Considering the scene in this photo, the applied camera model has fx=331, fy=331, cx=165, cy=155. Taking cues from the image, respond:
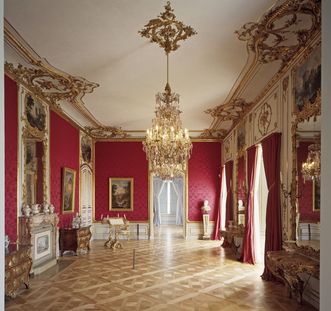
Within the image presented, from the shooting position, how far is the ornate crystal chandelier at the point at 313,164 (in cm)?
482

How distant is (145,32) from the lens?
4926mm

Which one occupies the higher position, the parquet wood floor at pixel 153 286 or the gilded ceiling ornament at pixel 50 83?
the gilded ceiling ornament at pixel 50 83

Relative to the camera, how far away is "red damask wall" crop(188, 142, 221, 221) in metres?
13.9

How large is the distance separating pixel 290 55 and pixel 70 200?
765cm

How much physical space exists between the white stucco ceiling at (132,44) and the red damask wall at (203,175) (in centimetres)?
558

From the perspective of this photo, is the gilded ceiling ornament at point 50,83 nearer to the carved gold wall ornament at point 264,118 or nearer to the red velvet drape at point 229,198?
the carved gold wall ornament at point 264,118

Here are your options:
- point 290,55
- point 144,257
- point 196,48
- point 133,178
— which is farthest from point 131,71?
point 133,178

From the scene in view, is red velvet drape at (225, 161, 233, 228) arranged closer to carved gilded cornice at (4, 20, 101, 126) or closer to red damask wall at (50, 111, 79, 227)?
red damask wall at (50, 111, 79, 227)

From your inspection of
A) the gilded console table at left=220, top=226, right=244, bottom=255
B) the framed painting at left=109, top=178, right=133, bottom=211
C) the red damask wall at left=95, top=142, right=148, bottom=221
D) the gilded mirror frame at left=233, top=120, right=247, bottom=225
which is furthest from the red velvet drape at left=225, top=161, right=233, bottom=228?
the framed painting at left=109, top=178, right=133, bottom=211

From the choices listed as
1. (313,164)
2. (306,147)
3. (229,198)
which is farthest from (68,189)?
(313,164)

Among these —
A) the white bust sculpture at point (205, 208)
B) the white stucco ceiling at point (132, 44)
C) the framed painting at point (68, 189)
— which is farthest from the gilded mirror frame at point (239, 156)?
the framed painting at point (68, 189)

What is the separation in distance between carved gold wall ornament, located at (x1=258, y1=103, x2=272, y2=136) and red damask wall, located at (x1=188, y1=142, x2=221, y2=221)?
6.08 metres

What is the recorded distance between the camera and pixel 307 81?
5.15 m

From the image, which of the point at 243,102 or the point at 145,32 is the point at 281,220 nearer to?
the point at 243,102
